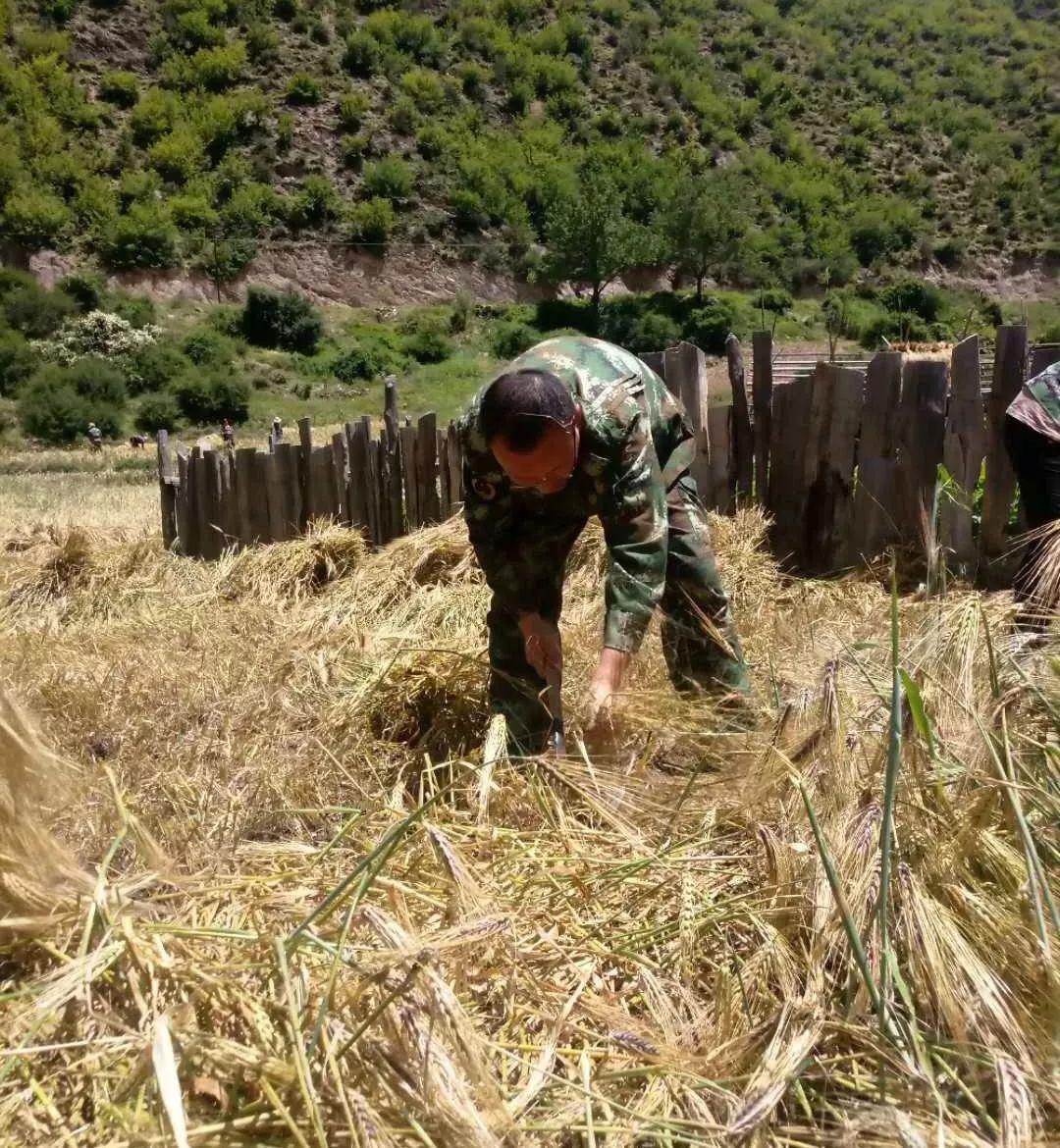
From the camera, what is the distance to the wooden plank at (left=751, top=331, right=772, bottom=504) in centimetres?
570

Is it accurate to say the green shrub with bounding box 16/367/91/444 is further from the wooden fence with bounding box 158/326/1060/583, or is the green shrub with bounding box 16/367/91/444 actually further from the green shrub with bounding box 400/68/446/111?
the green shrub with bounding box 400/68/446/111

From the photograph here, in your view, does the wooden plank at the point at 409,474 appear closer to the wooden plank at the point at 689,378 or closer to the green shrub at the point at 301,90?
the wooden plank at the point at 689,378

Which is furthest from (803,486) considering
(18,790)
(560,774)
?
(18,790)

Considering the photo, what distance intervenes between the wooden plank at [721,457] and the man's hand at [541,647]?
10.9ft

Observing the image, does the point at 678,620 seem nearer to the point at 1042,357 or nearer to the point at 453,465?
the point at 1042,357

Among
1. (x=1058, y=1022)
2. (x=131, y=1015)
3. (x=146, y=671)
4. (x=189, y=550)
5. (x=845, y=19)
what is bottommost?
(x=189, y=550)

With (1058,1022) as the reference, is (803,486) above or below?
below

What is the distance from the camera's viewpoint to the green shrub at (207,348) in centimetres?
3269

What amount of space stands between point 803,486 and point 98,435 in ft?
73.7

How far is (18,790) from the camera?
1492 millimetres

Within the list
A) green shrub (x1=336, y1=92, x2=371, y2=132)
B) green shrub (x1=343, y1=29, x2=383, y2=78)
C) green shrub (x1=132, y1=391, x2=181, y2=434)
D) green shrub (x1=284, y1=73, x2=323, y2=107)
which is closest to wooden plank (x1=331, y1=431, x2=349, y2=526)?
green shrub (x1=132, y1=391, x2=181, y2=434)

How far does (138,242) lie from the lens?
39500 mm

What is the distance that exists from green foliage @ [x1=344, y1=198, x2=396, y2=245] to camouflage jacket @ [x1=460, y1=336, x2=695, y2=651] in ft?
147

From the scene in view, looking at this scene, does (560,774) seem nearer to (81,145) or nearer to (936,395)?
(936,395)
